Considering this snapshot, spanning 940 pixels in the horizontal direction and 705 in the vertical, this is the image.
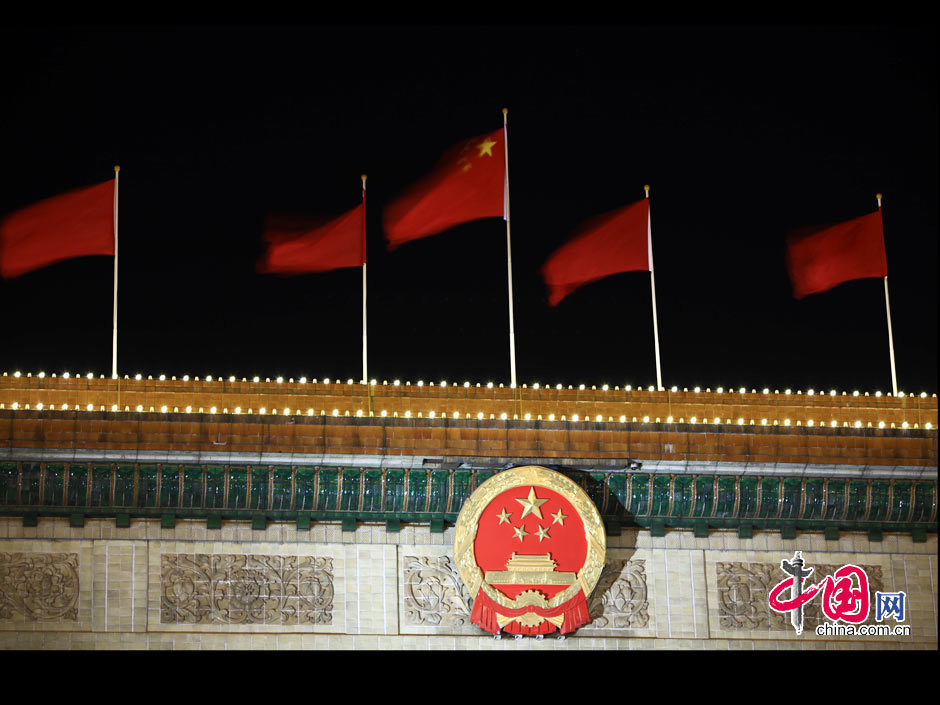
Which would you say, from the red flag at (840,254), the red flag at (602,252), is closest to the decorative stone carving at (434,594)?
the red flag at (602,252)

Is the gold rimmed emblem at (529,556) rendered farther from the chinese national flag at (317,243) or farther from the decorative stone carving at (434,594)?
the chinese national flag at (317,243)

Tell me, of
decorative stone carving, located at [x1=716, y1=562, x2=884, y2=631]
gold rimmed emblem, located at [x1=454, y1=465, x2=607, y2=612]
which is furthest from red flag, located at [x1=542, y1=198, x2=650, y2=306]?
decorative stone carving, located at [x1=716, y1=562, x2=884, y2=631]

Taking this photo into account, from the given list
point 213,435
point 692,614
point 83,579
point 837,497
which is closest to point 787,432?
point 837,497

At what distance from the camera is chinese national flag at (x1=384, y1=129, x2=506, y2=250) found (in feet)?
54.3

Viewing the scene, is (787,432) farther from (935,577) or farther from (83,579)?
(83,579)

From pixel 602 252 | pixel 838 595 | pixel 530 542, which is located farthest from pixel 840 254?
pixel 530 542

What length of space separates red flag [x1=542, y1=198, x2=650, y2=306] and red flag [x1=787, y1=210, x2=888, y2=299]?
1889 mm

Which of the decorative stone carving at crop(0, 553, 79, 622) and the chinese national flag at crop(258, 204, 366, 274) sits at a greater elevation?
the chinese national flag at crop(258, 204, 366, 274)

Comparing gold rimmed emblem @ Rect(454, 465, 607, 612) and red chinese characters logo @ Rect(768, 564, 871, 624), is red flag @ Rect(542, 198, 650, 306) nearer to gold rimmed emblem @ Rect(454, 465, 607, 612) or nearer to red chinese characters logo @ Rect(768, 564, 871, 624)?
gold rimmed emblem @ Rect(454, 465, 607, 612)

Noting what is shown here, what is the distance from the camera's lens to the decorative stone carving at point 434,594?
595 inches

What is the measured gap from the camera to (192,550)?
49.3 feet

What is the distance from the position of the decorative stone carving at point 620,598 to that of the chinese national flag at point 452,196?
13.3 ft

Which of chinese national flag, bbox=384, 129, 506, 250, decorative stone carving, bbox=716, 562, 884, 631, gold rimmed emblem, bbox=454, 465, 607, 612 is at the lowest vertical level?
decorative stone carving, bbox=716, 562, 884, 631

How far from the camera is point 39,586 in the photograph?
14812mm
